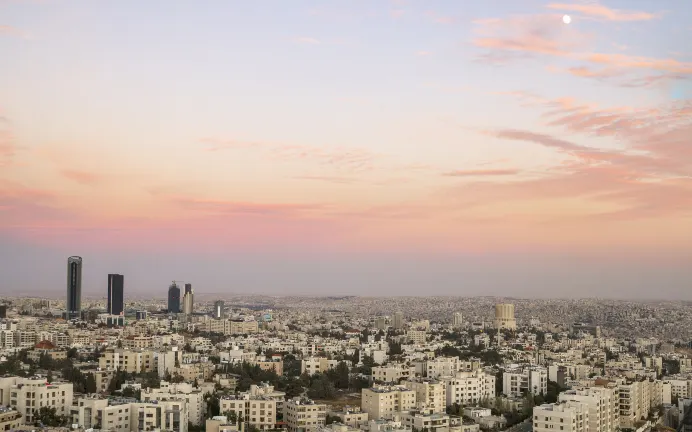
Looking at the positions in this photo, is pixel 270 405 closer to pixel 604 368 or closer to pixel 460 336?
pixel 604 368

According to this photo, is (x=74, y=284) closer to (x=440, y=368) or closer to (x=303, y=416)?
(x=440, y=368)

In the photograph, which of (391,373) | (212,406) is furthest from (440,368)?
(212,406)

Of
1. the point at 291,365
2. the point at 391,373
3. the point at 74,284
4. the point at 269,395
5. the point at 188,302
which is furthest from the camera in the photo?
the point at 188,302

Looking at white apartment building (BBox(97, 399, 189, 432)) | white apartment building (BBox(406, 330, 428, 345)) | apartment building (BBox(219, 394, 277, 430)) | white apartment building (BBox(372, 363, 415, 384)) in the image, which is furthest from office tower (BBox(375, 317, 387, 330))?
white apartment building (BBox(97, 399, 189, 432))

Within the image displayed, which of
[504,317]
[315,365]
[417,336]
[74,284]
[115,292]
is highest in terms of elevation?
[74,284]

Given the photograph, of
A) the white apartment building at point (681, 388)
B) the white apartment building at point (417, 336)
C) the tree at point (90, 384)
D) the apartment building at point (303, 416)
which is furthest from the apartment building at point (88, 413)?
the white apartment building at point (417, 336)

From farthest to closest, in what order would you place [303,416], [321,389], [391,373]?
1. [391,373]
2. [321,389]
3. [303,416]

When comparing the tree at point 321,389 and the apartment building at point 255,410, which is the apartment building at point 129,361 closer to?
the tree at point 321,389
